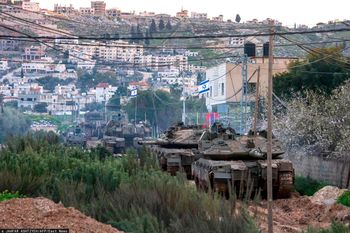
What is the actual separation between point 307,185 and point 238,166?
6.09 metres

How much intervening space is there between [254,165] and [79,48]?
66.2 meters

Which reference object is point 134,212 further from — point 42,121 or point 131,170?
point 42,121

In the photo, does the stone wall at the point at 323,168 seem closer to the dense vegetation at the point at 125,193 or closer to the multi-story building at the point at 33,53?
the dense vegetation at the point at 125,193

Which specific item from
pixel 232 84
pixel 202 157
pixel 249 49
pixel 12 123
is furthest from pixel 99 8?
pixel 202 157

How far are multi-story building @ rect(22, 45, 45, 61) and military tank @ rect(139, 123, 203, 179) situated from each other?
49.7 metres

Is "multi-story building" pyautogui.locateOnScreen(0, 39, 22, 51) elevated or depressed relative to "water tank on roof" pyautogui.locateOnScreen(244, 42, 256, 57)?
depressed

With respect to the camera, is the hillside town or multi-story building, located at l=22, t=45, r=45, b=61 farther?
multi-story building, located at l=22, t=45, r=45, b=61

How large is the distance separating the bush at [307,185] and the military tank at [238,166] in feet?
8.29

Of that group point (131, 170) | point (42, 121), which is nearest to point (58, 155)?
point (131, 170)

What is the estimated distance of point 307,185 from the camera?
108 feet

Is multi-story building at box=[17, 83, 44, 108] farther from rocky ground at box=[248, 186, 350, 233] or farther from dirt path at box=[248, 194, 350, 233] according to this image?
dirt path at box=[248, 194, 350, 233]

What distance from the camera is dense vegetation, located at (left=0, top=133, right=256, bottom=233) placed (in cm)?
1562

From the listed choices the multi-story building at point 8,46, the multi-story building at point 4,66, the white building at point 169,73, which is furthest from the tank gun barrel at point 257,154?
the white building at point 169,73

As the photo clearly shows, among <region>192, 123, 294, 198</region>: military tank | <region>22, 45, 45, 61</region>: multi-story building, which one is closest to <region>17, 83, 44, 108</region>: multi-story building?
<region>22, 45, 45, 61</region>: multi-story building
